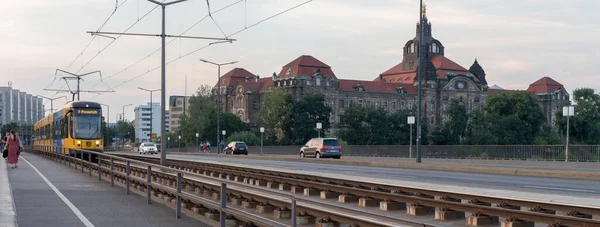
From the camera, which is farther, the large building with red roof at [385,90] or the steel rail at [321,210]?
the large building with red roof at [385,90]

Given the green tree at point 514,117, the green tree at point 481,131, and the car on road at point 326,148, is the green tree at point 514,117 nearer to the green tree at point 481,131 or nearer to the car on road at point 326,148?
the green tree at point 481,131

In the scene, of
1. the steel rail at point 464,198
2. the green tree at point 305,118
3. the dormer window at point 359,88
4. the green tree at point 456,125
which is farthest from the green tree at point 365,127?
the steel rail at point 464,198

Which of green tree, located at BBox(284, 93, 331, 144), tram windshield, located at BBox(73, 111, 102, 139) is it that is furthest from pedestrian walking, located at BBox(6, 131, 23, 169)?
green tree, located at BBox(284, 93, 331, 144)

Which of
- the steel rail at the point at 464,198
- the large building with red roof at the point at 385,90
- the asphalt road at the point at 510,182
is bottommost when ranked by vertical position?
the asphalt road at the point at 510,182

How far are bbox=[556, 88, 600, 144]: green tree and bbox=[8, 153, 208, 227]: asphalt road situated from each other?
119303 millimetres

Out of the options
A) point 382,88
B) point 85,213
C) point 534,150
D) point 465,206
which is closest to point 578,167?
point 534,150

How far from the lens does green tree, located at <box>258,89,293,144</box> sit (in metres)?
142

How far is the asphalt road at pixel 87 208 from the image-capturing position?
13516mm

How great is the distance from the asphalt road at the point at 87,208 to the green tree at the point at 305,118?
116m

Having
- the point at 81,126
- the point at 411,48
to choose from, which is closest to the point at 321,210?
the point at 81,126

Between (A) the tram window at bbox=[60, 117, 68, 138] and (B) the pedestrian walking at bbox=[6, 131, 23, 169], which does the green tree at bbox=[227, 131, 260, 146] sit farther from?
(B) the pedestrian walking at bbox=[6, 131, 23, 169]

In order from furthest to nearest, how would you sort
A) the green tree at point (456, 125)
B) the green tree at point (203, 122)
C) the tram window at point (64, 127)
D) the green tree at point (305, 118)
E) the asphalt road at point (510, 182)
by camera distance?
1. the green tree at point (456, 125)
2. the green tree at point (203, 122)
3. the green tree at point (305, 118)
4. the tram window at point (64, 127)
5. the asphalt road at point (510, 182)

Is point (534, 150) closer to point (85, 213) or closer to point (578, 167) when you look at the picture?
point (578, 167)

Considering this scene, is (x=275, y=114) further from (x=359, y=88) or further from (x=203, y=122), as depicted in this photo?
(x=359, y=88)
